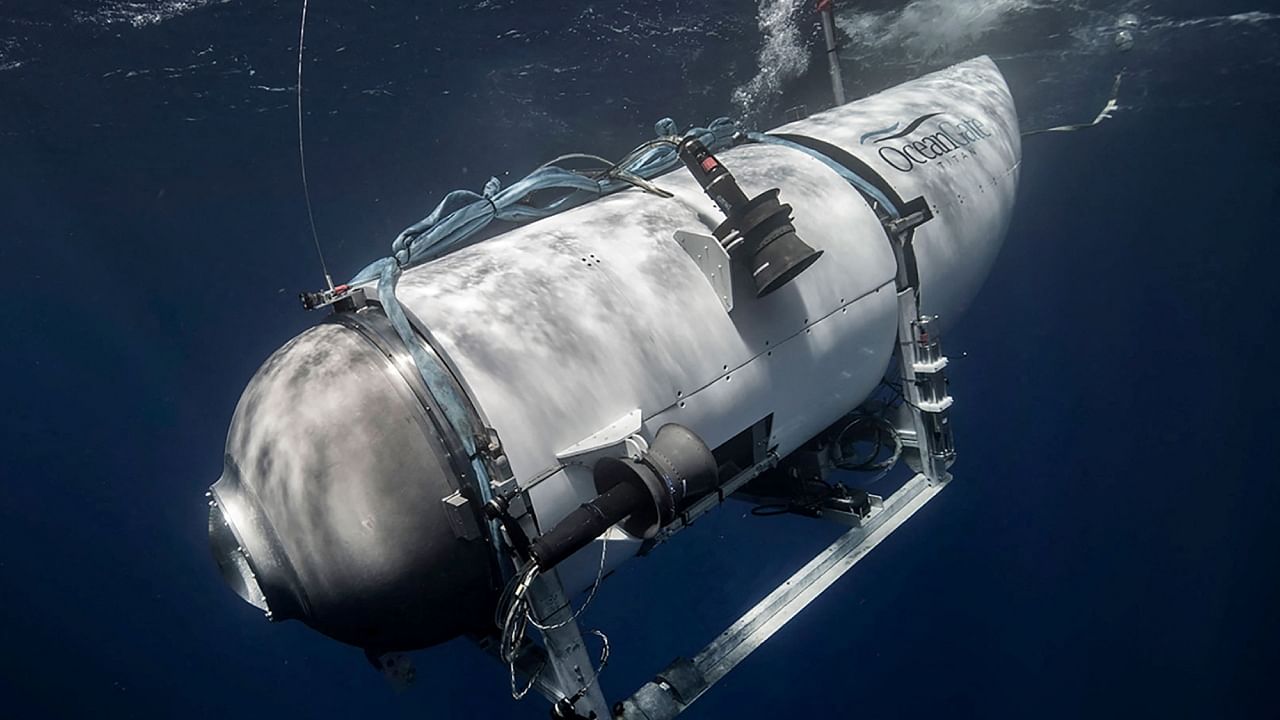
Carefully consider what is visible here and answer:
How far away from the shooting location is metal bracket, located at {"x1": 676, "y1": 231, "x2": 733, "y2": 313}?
3.20 metres

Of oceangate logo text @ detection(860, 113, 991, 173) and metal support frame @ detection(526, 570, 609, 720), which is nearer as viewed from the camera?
metal support frame @ detection(526, 570, 609, 720)

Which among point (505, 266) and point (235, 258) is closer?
point (505, 266)

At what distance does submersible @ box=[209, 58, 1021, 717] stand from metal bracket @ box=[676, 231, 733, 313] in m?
0.01

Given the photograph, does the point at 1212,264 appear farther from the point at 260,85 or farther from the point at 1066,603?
the point at 260,85

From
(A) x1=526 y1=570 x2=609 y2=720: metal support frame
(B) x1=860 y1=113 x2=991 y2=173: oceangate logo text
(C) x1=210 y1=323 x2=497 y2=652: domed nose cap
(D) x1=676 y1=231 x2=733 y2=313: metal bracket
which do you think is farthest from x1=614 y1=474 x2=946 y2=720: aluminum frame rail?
(B) x1=860 y1=113 x2=991 y2=173: oceangate logo text

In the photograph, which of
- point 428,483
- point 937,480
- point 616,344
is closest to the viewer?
point 428,483

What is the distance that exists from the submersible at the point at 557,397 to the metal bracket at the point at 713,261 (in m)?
0.01

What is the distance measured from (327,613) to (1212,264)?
90.6ft

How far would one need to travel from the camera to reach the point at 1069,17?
417 inches

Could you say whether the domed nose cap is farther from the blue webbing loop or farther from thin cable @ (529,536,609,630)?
thin cable @ (529,536,609,630)

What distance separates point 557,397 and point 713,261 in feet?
3.75

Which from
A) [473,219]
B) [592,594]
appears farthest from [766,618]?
[473,219]

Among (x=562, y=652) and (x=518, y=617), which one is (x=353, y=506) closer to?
(x=518, y=617)

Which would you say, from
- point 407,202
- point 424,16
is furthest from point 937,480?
point 407,202
